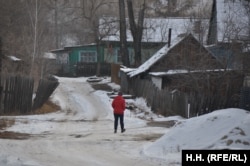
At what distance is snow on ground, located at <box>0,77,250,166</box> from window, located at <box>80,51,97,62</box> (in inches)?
1369

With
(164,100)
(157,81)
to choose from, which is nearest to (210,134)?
→ (164,100)

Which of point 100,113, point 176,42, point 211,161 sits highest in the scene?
point 176,42

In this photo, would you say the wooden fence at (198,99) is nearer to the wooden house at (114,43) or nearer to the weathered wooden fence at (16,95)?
the weathered wooden fence at (16,95)

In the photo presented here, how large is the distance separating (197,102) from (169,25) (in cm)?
2894

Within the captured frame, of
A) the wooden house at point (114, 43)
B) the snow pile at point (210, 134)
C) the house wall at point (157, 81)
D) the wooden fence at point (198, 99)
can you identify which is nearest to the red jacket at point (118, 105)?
the snow pile at point (210, 134)

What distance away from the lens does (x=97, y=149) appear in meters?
13.5

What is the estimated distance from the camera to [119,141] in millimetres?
15102

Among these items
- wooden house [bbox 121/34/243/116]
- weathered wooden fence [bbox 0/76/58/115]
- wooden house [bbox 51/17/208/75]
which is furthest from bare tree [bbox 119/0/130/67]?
weathered wooden fence [bbox 0/76/58/115]

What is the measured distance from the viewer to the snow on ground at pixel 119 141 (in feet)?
37.0

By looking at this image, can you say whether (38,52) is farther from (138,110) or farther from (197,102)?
(197,102)

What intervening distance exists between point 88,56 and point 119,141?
4183 cm

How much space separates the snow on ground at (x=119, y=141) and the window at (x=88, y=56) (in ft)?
114

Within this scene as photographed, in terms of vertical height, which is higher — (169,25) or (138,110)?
(169,25)

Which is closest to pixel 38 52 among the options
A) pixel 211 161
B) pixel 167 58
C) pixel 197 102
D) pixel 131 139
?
pixel 167 58
